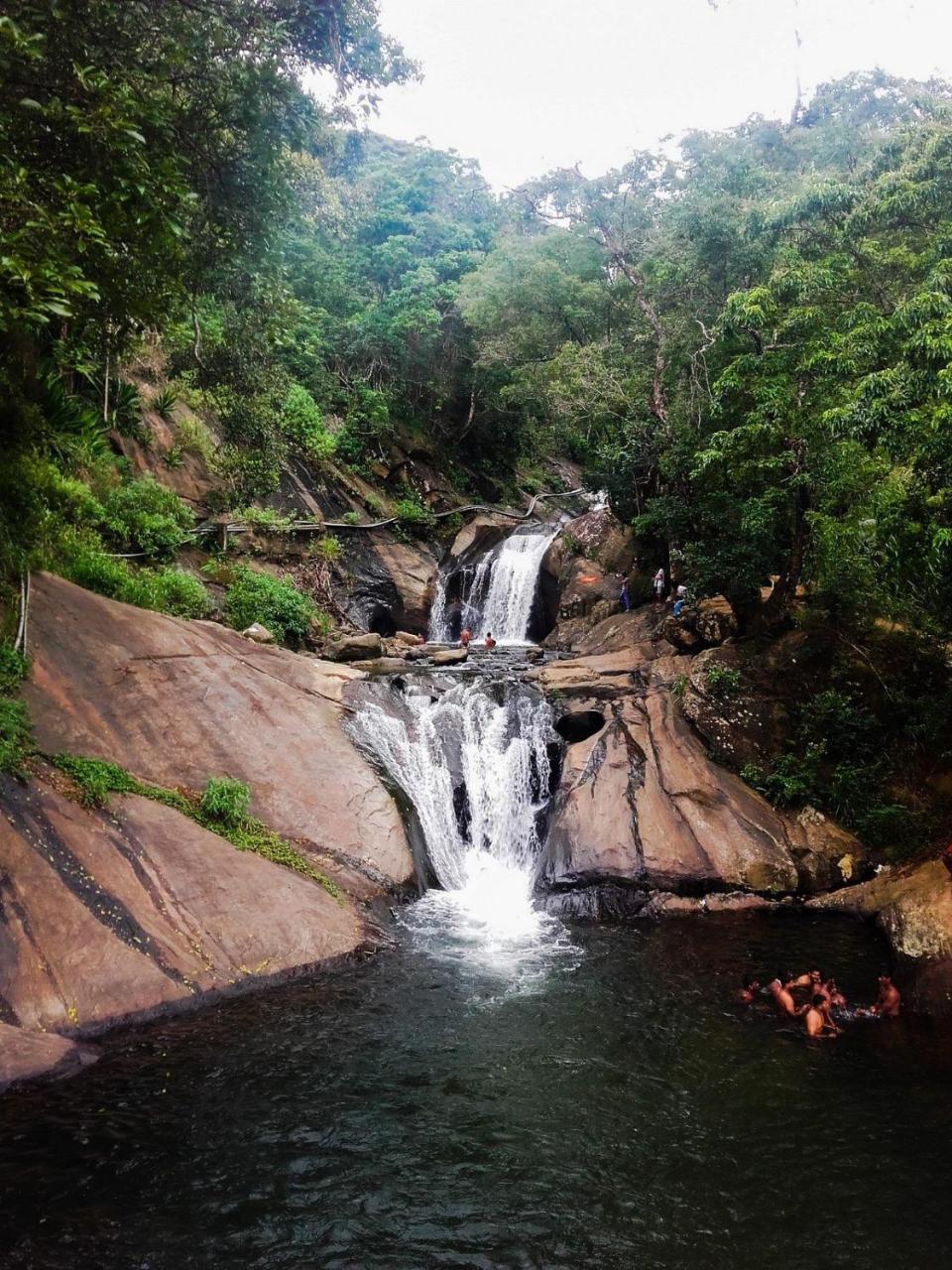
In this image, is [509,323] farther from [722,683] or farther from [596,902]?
[596,902]

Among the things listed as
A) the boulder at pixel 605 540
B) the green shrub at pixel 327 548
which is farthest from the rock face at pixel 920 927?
the green shrub at pixel 327 548

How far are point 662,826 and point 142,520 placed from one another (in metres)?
11.7

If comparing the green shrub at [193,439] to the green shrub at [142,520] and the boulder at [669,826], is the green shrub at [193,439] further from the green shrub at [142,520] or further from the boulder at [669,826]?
the boulder at [669,826]

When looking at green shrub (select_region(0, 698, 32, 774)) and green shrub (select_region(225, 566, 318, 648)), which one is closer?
green shrub (select_region(0, 698, 32, 774))

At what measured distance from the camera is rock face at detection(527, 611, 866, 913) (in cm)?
1176

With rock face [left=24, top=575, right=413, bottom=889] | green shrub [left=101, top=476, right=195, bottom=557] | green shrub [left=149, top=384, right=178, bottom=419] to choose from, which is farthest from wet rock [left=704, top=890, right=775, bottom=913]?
green shrub [left=149, top=384, right=178, bottom=419]

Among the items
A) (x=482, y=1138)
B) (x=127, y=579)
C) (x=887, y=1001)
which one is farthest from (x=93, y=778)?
(x=887, y=1001)

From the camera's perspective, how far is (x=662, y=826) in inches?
484

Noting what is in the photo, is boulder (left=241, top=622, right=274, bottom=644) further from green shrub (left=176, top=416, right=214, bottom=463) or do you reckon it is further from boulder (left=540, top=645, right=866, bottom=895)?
boulder (left=540, top=645, right=866, bottom=895)

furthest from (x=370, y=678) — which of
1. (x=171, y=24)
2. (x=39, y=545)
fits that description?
(x=171, y=24)

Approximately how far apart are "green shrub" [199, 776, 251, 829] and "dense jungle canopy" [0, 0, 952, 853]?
3.60 meters

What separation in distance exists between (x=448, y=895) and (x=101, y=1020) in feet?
18.4

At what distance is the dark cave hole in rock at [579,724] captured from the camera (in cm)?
1455

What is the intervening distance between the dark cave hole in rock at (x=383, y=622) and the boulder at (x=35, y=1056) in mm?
16847
